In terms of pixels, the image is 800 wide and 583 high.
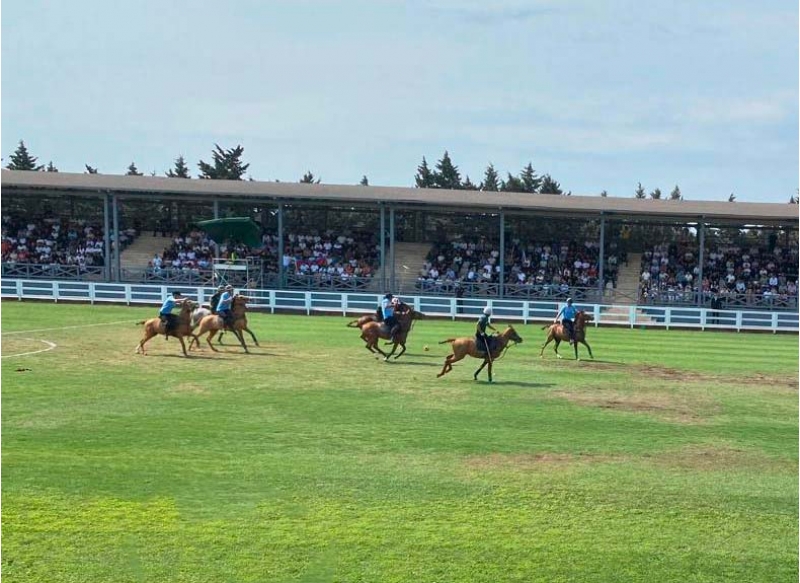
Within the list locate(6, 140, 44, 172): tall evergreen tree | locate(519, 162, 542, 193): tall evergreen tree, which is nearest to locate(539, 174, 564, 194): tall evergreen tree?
locate(519, 162, 542, 193): tall evergreen tree

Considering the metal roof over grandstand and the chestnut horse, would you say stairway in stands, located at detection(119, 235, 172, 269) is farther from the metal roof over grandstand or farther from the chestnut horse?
the chestnut horse

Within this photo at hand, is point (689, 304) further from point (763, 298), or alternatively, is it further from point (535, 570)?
point (535, 570)

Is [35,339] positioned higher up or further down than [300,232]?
further down

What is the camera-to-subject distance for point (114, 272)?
41406 mm

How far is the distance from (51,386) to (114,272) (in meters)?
27.8

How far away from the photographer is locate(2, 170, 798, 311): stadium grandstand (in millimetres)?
40688

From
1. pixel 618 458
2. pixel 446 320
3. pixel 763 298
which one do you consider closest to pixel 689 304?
pixel 763 298

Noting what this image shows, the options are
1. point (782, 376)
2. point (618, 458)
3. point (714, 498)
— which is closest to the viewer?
point (714, 498)

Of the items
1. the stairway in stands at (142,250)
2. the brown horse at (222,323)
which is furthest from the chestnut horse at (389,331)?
the stairway in stands at (142,250)

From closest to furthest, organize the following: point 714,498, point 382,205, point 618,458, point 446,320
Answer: point 714,498, point 618,458, point 446,320, point 382,205

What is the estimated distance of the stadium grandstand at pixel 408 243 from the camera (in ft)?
A: 133

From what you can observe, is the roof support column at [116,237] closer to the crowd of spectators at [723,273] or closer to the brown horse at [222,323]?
the brown horse at [222,323]

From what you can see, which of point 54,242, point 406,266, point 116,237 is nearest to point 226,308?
point 116,237

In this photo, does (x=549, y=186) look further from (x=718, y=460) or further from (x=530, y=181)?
(x=718, y=460)
